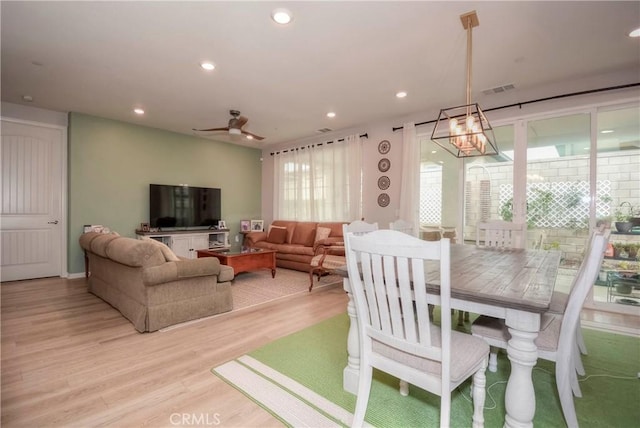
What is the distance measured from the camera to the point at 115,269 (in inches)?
126

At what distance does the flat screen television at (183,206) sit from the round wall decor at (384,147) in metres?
3.48

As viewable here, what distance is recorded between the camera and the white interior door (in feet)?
14.6

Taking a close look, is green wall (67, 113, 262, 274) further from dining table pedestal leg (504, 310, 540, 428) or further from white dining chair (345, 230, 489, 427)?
dining table pedestal leg (504, 310, 540, 428)

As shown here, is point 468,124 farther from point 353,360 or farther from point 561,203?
point 561,203

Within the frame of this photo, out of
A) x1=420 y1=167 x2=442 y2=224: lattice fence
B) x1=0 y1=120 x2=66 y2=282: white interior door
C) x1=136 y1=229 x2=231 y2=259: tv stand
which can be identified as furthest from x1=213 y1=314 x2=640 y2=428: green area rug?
x1=0 y1=120 x2=66 y2=282: white interior door

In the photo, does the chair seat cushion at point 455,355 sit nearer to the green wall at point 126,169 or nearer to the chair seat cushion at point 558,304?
the chair seat cushion at point 558,304

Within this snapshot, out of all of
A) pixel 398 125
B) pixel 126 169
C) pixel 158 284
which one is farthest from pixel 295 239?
pixel 158 284

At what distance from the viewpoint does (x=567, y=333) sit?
4.76ft

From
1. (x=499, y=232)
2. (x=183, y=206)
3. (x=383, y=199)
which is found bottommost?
(x=499, y=232)

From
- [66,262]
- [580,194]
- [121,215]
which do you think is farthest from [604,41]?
[66,262]

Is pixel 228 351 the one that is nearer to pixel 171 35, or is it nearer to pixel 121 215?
pixel 171 35

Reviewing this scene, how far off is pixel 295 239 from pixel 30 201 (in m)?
4.28

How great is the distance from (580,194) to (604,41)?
168 centimetres

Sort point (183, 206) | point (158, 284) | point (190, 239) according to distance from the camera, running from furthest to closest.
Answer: point (183, 206) < point (190, 239) < point (158, 284)
